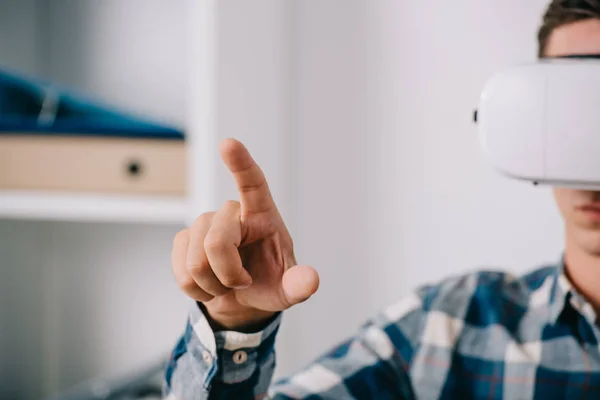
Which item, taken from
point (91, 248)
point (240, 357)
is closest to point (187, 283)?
point (240, 357)

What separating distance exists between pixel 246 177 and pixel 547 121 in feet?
0.72

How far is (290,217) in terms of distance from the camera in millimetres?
969

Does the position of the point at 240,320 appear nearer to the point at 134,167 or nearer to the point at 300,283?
the point at 300,283

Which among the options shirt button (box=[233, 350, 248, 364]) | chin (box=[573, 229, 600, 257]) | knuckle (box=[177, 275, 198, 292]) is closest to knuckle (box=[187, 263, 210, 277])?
knuckle (box=[177, 275, 198, 292])

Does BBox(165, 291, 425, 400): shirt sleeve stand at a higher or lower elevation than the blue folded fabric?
lower

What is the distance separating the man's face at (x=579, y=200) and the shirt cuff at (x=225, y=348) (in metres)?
0.34

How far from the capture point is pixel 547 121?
458 mm

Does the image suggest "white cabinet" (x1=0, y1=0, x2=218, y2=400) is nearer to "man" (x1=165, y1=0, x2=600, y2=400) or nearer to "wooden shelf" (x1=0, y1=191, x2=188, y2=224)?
"wooden shelf" (x1=0, y1=191, x2=188, y2=224)

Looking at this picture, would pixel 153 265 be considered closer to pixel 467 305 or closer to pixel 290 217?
pixel 290 217

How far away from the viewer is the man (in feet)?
1.62

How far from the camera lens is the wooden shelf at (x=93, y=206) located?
2.84 feet

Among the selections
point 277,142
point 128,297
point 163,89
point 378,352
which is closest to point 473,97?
point 277,142

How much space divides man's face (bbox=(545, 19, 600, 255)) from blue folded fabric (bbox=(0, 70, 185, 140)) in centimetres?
49

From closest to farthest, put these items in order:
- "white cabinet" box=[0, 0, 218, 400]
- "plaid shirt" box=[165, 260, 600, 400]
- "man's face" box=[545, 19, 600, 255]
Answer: "man's face" box=[545, 19, 600, 255], "plaid shirt" box=[165, 260, 600, 400], "white cabinet" box=[0, 0, 218, 400]
